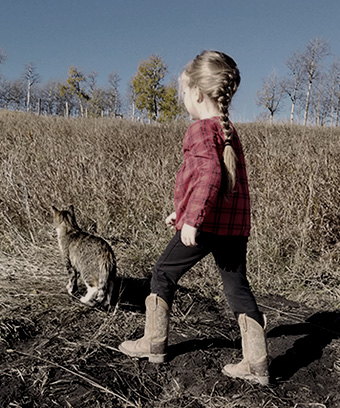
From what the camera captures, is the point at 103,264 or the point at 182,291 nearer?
the point at 103,264

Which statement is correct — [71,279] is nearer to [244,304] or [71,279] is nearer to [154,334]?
[154,334]

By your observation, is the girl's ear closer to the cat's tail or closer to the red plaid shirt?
the red plaid shirt

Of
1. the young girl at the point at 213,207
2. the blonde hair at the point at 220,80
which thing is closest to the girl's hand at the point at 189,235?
the young girl at the point at 213,207

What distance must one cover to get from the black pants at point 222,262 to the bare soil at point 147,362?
1.42ft

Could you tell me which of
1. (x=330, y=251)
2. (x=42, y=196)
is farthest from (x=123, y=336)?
(x=42, y=196)

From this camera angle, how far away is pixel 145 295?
10.3 ft

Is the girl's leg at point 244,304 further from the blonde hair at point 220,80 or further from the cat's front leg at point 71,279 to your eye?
the cat's front leg at point 71,279

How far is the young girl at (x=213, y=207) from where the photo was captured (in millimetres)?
1711

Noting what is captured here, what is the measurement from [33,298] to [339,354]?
7.24 ft

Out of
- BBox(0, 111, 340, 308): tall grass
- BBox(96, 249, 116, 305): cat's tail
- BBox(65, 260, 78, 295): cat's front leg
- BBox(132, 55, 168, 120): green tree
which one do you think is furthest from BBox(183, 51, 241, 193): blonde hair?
BBox(132, 55, 168, 120): green tree

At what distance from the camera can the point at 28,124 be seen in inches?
402

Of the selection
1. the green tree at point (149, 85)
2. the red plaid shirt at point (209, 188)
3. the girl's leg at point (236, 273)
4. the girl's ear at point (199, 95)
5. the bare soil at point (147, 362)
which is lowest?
the bare soil at point (147, 362)

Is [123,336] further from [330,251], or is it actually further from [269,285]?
[330,251]

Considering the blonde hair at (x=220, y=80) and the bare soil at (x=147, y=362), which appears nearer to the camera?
the blonde hair at (x=220, y=80)
